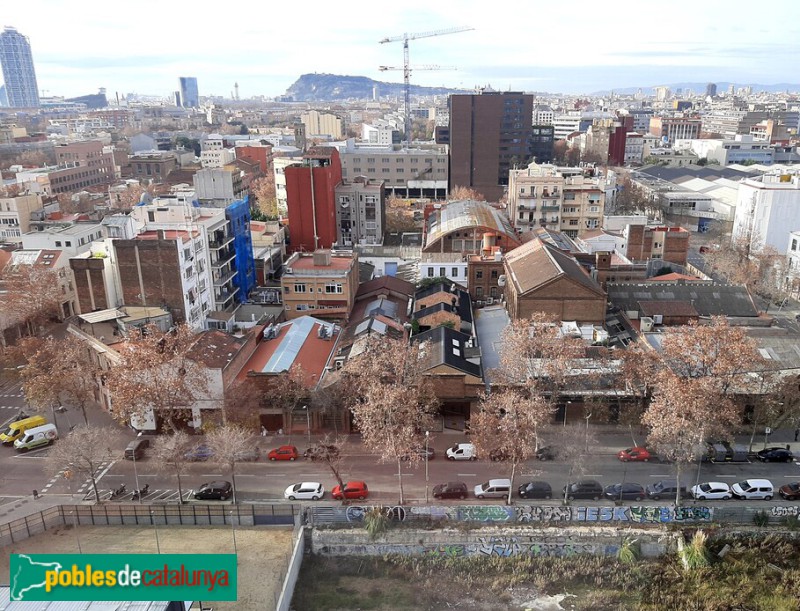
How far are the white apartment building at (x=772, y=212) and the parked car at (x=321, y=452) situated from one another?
62.2 meters

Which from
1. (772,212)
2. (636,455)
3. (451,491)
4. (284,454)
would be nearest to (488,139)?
(772,212)

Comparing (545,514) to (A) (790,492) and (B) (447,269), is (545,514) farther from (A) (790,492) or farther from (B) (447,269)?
(B) (447,269)

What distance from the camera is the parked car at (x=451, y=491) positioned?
109 ft

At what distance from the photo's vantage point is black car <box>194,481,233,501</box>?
110 feet

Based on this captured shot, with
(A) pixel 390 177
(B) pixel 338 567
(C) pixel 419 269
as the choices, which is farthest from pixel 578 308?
(A) pixel 390 177

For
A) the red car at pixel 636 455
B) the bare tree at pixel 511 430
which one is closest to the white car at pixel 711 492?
the red car at pixel 636 455

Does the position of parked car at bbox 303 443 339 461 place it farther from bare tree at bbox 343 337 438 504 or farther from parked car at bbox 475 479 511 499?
parked car at bbox 475 479 511 499

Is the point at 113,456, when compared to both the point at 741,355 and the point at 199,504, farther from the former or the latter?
the point at 741,355

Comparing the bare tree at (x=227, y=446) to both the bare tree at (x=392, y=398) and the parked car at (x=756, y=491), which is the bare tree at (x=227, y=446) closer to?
the bare tree at (x=392, y=398)

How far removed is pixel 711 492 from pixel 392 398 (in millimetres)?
18031

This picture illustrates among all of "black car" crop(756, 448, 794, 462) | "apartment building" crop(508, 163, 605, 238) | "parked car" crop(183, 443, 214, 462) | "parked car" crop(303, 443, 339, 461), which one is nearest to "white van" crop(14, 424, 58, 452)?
"parked car" crop(183, 443, 214, 462)

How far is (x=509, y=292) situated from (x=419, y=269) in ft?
A: 38.3

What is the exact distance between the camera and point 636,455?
36.5m

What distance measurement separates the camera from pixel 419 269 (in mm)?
62219
